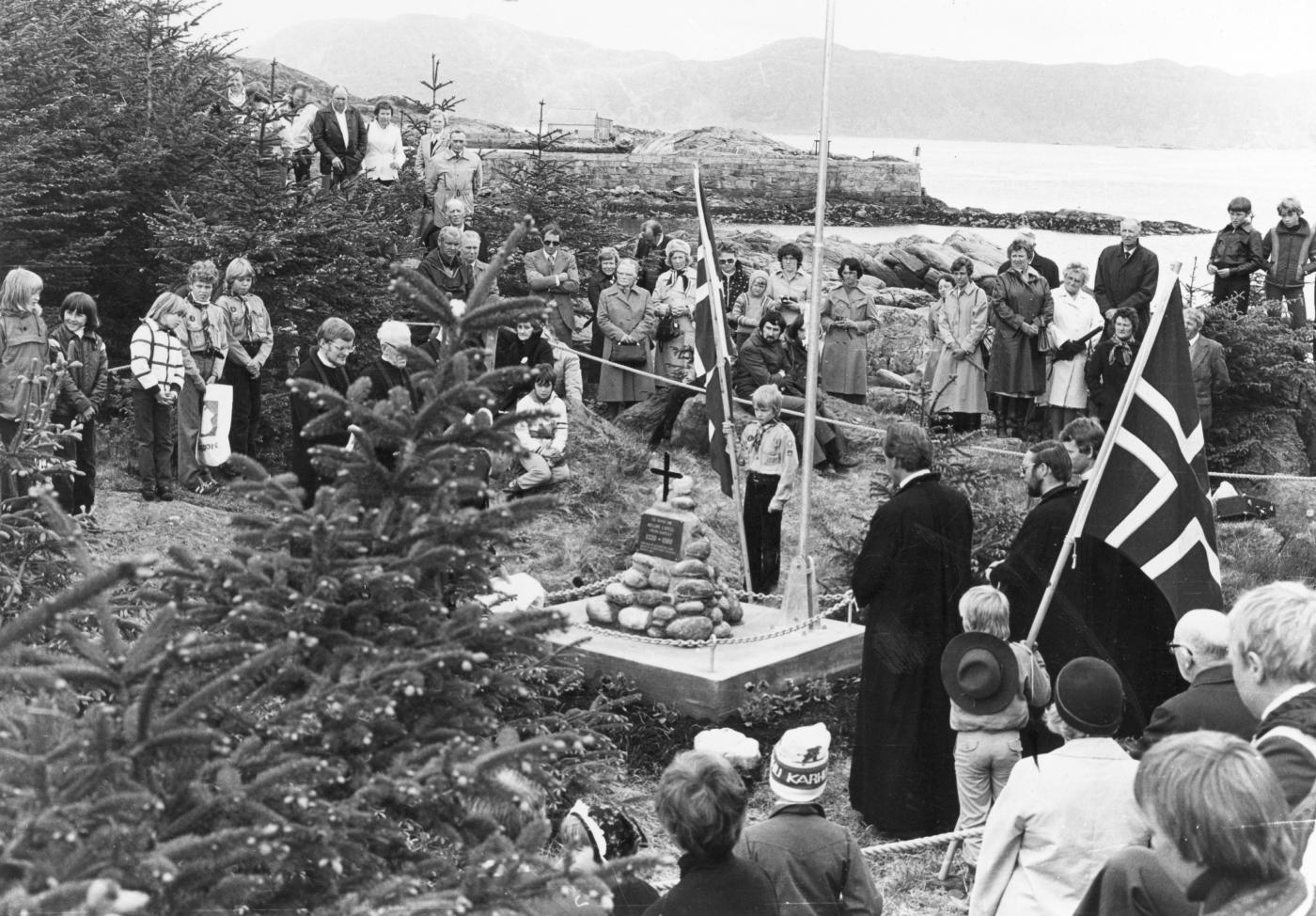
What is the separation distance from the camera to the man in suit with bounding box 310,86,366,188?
613 inches

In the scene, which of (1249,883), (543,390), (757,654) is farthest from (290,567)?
(543,390)

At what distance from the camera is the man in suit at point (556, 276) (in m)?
14.3

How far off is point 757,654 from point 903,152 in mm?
39220

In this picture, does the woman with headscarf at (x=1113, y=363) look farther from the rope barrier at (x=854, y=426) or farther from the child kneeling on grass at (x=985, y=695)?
the child kneeling on grass at (x=985, y=695)

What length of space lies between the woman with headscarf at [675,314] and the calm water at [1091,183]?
14817 millimetres

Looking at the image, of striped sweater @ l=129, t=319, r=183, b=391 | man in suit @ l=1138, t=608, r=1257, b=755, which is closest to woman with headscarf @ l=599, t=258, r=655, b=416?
striped sweater @ l=129, t=319, r=183, b=391

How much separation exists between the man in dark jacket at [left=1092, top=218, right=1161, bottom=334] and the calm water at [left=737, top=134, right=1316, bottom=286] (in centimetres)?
1416

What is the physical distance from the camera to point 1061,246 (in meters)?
35.4

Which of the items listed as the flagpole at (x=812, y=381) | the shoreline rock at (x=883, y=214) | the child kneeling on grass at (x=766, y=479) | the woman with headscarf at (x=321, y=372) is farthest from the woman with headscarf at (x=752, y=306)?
the shoreline rock at (x=883, y=214)

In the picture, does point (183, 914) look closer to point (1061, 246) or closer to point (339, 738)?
point (339, 738)

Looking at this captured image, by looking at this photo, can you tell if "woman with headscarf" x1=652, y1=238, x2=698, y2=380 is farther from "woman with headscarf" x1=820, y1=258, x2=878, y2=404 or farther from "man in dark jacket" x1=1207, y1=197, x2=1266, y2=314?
"man in dark jacket" x1=1207, y1=197, x2=1266, y2=314

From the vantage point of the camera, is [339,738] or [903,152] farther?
[903,152]

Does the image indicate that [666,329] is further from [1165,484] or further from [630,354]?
[1165,484]

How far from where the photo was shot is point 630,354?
14508mm
